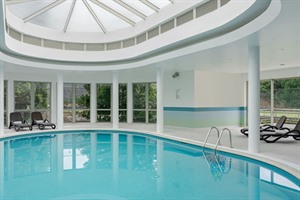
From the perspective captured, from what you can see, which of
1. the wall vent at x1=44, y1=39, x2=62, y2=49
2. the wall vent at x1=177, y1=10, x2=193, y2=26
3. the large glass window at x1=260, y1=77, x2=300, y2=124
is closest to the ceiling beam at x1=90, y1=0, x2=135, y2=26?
the wall vent at x1=177, y1=10, x2=193, y2=26

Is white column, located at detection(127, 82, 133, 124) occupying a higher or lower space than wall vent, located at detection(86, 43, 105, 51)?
lower

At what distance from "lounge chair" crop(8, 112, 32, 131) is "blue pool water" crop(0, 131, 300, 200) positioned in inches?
126

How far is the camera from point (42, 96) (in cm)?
1661

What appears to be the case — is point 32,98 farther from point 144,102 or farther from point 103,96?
point 144,102

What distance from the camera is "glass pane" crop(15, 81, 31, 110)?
15.6m

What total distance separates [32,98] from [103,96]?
4675mm

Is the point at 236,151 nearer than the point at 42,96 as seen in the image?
Yes

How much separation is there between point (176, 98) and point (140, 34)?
4.52 metres

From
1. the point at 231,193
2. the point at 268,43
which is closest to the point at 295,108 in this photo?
the point at 268,43

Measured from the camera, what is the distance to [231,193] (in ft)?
16.3

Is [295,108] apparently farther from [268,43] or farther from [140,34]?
[140,34]

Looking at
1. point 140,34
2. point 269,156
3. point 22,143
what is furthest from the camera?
point 140,34

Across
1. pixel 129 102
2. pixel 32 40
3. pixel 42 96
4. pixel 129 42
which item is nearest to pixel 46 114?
pixel 42 96

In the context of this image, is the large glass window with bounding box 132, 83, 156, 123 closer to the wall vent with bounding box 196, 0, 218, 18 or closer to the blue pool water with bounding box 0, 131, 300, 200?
the blue pool water with bounding box 0, 131, 300, 200
